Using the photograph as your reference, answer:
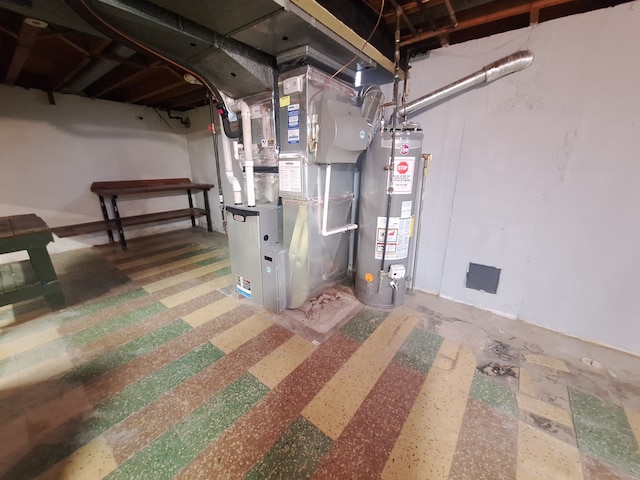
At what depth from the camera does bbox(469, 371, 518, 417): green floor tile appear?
132 cm

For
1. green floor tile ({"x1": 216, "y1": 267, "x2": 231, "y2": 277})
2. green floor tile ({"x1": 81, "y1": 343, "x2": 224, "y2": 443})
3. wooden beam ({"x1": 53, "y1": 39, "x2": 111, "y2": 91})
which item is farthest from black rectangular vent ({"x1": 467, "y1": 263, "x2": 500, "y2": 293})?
wooden beam ({"x1": 53, "y1": 39, "x2": 111, "y2": 91})

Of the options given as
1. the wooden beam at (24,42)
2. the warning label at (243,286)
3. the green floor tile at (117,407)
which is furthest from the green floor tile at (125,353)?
the wooden beam at (24,42)

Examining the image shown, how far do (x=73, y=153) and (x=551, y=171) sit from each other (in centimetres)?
565

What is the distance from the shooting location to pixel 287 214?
2023mm

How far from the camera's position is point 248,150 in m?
2.04

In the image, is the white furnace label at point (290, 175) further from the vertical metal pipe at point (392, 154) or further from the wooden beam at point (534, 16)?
the wooden beam at point (534, 16)

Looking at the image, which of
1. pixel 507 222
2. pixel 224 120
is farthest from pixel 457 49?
pixel 224 120

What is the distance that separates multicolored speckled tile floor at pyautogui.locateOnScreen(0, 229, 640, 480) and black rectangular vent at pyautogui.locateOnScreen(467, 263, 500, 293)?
0.25 m

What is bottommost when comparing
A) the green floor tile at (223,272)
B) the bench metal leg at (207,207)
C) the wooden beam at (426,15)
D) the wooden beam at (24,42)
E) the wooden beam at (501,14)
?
the green floor tile at (223,272)

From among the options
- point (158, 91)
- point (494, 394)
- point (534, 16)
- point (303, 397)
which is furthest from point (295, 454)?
point (158, 91)

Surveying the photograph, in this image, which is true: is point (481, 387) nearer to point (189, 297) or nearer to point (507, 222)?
point (507, 222)

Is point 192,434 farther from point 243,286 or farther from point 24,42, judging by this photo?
point 24,42

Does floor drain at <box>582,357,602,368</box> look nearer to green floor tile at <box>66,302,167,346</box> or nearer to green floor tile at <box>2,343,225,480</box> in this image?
green floor tile at <box>2,343,225,480</box>

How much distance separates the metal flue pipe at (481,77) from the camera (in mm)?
1707
